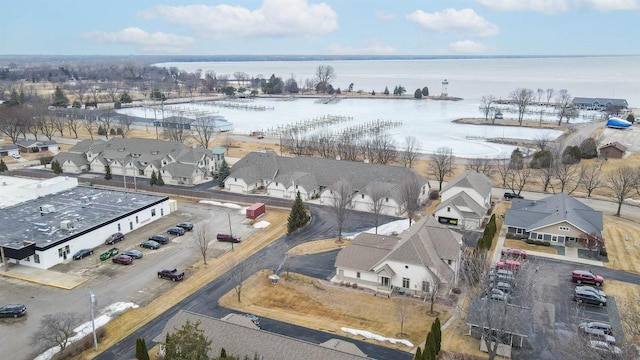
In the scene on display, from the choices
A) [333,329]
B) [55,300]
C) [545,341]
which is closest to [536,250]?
[545,341]

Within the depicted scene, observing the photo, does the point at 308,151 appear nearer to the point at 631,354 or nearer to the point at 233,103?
the point at 631,354

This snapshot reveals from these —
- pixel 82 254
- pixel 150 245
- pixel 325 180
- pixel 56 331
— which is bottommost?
pixel 82 254

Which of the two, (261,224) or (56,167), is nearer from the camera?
(261,224)

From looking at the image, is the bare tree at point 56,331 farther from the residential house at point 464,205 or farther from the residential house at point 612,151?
the residential house at point 612,151

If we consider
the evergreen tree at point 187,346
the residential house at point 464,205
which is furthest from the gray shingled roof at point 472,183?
the evergreen tree at point 187,346

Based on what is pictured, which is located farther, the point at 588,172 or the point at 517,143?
the point at 517,143

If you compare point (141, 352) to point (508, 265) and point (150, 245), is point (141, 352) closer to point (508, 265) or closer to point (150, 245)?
point (150, 245)

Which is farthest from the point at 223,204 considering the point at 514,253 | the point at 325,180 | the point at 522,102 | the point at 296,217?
the point at 522,102
